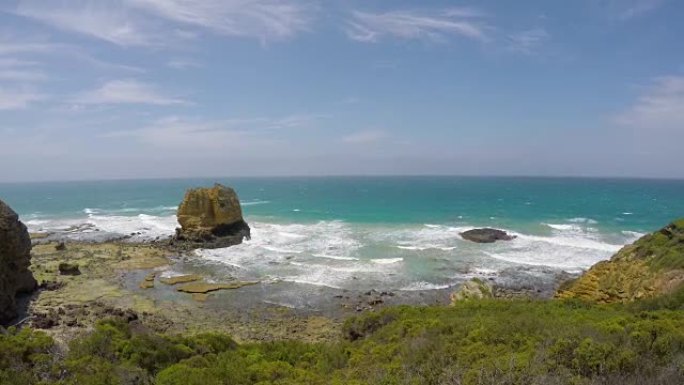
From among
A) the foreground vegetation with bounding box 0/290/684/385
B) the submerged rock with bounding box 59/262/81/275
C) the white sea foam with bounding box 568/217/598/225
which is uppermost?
the foreground vegetation with bounding box 0/290/684/385

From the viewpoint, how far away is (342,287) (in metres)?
29.4

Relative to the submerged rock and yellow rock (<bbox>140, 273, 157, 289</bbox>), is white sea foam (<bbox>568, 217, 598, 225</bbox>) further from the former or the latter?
the submerged rock

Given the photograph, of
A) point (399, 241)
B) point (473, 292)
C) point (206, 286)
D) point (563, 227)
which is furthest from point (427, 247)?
point (563, 227)

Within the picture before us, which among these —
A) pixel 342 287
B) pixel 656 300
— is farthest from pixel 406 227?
pixel 656 300

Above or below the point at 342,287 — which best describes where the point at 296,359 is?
above

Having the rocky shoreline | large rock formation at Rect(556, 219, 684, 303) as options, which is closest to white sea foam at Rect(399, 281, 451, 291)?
the rocky shoreline

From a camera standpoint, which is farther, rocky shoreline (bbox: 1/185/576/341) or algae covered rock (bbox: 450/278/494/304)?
rocky shoreline (bbox: 1/185/576/341)

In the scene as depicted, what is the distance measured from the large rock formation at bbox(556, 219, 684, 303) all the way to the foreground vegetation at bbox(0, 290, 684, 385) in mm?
3403

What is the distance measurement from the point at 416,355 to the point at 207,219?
3855 centimetres

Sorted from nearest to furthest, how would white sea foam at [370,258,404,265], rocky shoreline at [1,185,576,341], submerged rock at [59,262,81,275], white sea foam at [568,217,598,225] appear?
rocky shoreline at [1,185,576,341]
submerged rock at [59,262,81,275]
white sea foam at [370,258,404,265]
white sea foam at [568,217,598,225]

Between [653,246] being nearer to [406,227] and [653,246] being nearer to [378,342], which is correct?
[378,342]

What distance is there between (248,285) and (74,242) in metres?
27.0

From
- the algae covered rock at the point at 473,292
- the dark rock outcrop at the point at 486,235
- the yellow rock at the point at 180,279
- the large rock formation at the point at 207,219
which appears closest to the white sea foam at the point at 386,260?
the dark rock outcrop at the point at 486,235

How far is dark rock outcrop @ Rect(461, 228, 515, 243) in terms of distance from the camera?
44688mm
